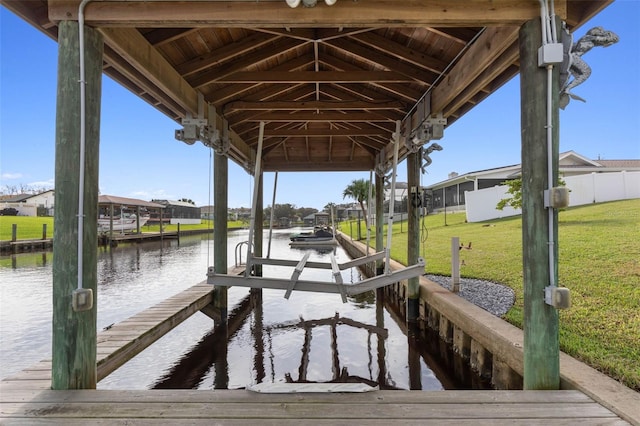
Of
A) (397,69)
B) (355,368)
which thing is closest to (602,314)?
(355,368)

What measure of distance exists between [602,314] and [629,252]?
4.02 metres

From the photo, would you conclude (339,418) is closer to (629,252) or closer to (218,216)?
(218,216)

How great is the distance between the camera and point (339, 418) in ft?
7.11

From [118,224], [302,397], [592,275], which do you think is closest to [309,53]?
[302,397]

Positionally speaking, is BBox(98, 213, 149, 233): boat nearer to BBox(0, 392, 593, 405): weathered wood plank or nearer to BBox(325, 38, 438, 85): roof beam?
BBox(325, 38, 438, 85): roof beam

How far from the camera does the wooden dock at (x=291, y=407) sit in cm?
213

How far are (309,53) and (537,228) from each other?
13.4 feet

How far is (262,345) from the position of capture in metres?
5.72

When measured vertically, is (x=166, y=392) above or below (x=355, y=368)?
above

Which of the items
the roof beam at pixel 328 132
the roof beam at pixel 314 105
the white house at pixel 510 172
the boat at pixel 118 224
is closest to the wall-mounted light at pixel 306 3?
the roof beam at pixel 314 105

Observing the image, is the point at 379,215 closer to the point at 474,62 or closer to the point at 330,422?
the point at 474,62

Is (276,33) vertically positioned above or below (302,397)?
above

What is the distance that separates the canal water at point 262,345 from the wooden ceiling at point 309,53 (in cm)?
260

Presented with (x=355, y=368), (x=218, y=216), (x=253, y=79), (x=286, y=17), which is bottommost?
(x=355, y=368)
